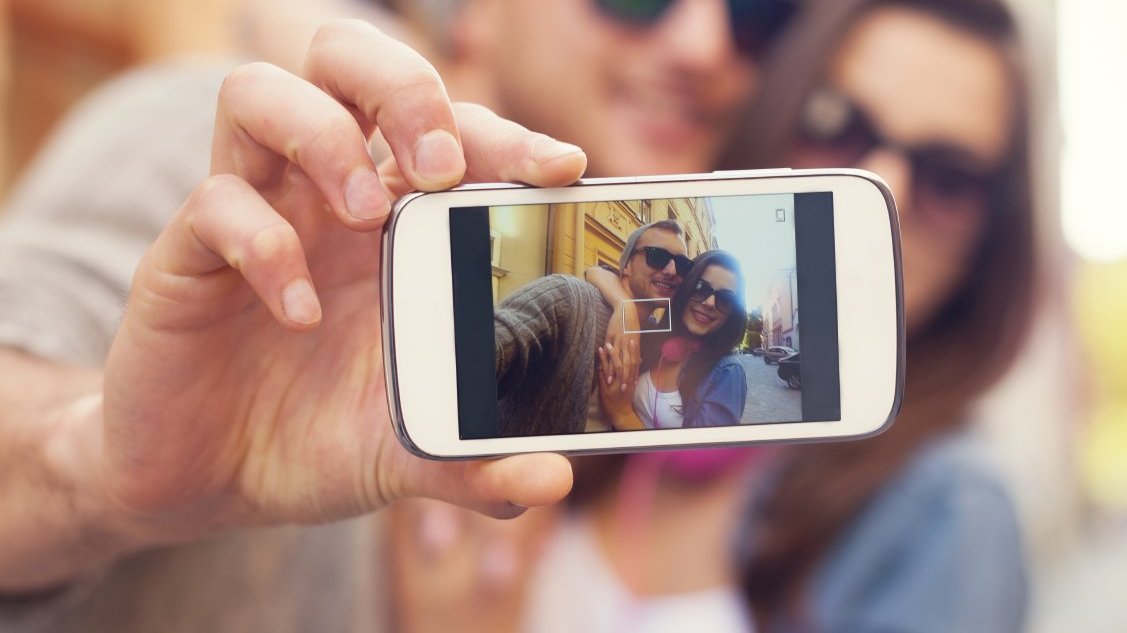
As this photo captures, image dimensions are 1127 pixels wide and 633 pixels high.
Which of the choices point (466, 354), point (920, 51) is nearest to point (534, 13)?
point (920, 51)

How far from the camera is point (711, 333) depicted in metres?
0.59

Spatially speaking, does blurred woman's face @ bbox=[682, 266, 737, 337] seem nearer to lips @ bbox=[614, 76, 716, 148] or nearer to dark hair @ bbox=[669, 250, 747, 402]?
dark hair @ bbox=[669, 250, 747, 402]

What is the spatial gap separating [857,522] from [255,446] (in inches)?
37.7

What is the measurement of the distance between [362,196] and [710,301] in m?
0.25

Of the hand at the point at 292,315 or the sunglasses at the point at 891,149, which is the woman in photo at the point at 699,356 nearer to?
the hand at the point at 292,315

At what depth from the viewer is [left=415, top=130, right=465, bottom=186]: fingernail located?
531 mm

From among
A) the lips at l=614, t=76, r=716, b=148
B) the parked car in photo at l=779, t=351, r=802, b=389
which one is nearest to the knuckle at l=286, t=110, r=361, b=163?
the parked car in photo at l=779, t=351, r=802, b=389

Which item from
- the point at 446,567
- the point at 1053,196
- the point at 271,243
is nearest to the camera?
the point at 271,243

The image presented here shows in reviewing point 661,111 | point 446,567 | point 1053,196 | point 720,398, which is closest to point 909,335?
point 661,111

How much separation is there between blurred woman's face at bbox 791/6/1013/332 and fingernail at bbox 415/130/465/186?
2.80 feet

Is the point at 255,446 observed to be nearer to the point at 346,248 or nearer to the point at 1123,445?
→ the point at 346,248

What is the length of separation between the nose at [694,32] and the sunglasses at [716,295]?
84 centimetres

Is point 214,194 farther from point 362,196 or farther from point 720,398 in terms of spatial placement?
point 720,398

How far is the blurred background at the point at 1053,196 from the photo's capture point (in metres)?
1.64
